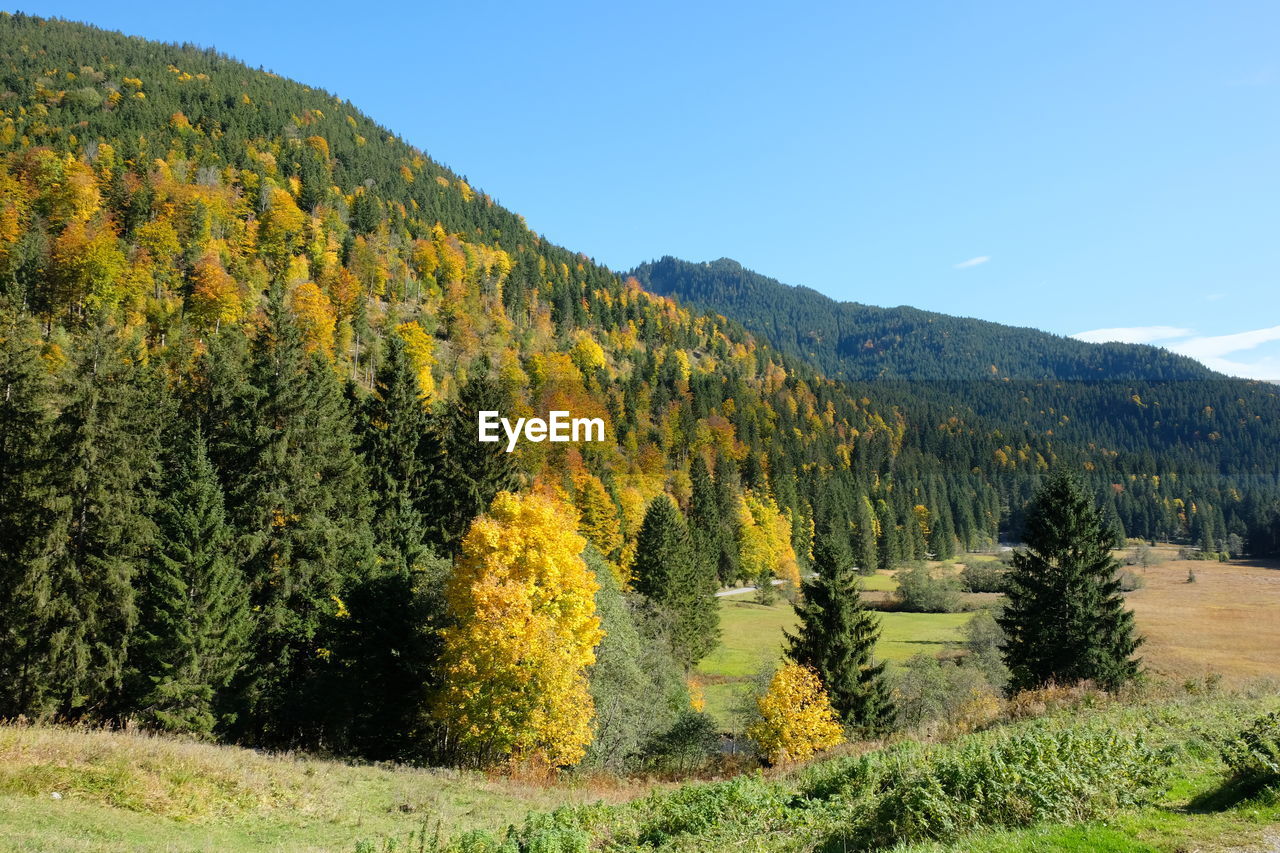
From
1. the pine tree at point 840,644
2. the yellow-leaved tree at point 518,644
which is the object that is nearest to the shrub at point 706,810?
the yellow-leaved tree at point 518,644

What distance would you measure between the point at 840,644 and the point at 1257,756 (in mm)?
23760

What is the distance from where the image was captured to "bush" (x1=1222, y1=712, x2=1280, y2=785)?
39.6 ft

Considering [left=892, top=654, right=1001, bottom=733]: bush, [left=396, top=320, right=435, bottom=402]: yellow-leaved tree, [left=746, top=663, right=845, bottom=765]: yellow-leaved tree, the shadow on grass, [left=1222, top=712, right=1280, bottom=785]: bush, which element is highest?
[left=396, top=320, right=435, bottom=402]: yellow-leaved tree

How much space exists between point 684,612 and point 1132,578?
300ft

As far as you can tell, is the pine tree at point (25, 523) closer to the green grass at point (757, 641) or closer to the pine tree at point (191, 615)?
the pine tree at point (191, 615)

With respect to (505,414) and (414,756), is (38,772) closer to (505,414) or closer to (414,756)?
(414,756)

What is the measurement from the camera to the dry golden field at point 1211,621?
55594mm

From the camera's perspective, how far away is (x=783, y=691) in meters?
32.9

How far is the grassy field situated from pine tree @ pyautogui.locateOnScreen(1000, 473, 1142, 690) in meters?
27.1

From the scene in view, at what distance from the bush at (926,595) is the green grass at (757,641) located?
144 cm

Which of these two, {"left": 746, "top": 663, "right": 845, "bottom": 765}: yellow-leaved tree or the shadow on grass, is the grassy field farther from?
{"left": 746, "top": 663, "right": 845, "bottom": 765}: yellow-leaved tree

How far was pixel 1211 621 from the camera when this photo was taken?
78.4m

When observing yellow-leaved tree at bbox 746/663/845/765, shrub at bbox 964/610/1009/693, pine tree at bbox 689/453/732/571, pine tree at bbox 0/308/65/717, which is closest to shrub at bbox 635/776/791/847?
yellow-leaved tree at bbox 746/663/845/765

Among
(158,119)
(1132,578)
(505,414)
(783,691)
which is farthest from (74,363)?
(158,119)
